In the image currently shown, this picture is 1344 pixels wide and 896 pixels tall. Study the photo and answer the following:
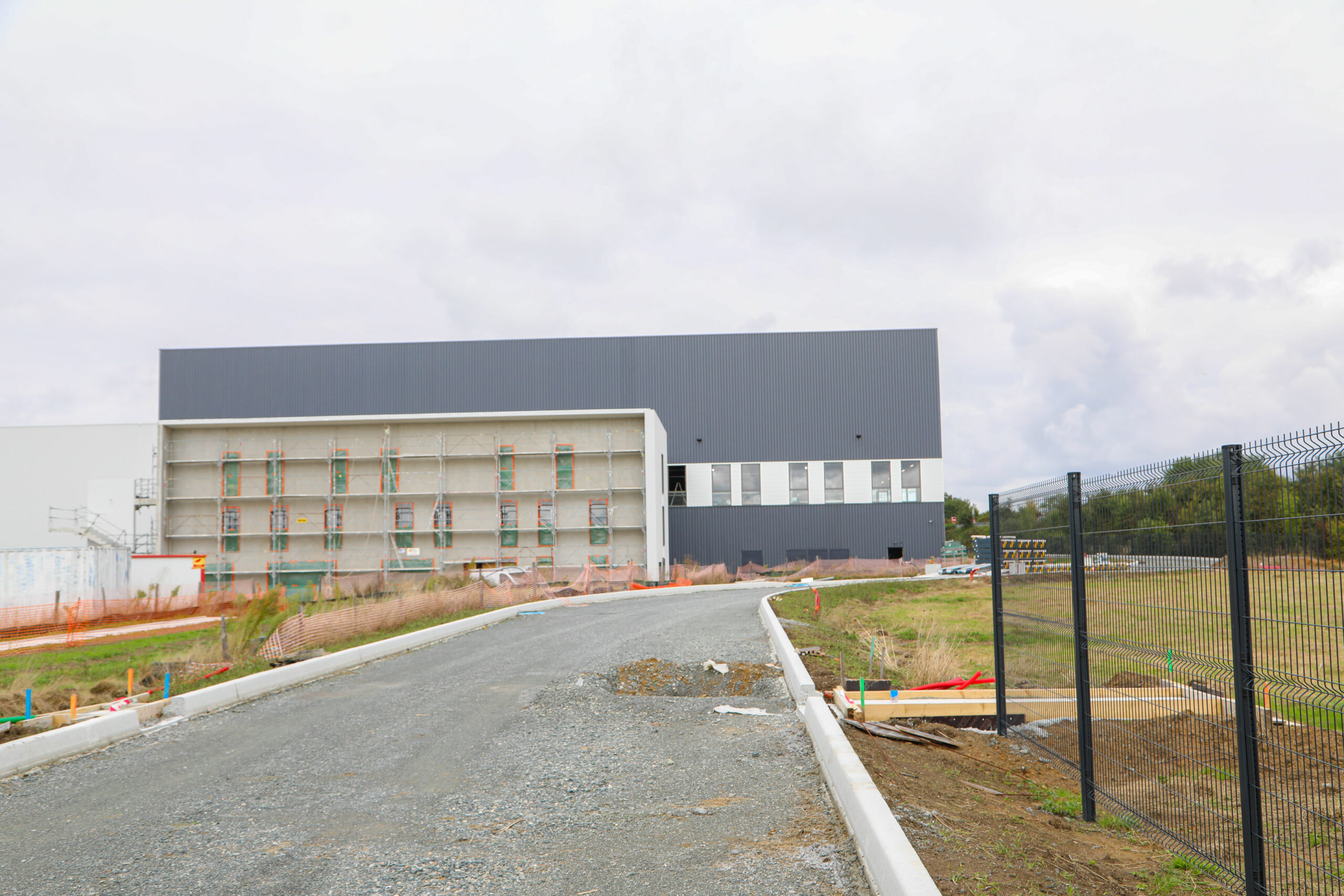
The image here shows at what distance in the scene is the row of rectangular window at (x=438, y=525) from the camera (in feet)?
130

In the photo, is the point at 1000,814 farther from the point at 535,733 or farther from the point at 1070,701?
the point at 535,733

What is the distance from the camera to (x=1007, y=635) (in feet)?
30.5

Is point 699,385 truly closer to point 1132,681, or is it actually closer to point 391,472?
point 391,472

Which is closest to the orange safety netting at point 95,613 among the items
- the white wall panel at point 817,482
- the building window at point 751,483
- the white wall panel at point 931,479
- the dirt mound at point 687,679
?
the dirt mound at point 687,679

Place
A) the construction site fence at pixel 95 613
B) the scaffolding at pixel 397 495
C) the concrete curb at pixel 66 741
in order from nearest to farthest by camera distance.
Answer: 1. the concrete curb at pixel 66 741
2. the construction site fence at pixel 95 613
3. the scaffolding at pixel 397 495

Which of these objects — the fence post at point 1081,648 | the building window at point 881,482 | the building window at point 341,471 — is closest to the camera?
the fence post at point 1081,648

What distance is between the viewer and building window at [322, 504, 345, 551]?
1567 inches

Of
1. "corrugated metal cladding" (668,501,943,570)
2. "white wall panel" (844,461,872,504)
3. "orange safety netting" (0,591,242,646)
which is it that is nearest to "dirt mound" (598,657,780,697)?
"orange safety netting" (0,591,242,646)

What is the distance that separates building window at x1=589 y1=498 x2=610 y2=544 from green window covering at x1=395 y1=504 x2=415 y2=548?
7468 mm

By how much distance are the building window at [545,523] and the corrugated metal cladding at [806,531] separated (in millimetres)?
10901

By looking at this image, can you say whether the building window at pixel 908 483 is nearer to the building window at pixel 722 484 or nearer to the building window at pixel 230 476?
the building window at pixel 722 484

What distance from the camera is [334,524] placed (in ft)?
131

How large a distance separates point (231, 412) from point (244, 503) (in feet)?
45.0

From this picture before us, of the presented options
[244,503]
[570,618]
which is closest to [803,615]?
[570,618]
